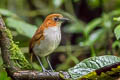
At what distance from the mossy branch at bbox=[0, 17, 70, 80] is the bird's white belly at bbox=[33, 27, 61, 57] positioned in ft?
2.45

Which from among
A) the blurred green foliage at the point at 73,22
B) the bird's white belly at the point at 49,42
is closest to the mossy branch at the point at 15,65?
the bird's white belly at the point at 49,42

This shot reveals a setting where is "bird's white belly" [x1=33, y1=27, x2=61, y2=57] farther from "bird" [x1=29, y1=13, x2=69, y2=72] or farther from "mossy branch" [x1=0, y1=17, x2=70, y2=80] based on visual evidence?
"mossy branch" [x1=0, y1=17, x2=70, y2=80]

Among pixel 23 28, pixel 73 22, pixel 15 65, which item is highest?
pixel 23 28

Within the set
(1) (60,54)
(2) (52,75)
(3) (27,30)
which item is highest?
A: (3) (27,30)

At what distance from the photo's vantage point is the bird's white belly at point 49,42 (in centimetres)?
387

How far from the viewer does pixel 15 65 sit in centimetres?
292

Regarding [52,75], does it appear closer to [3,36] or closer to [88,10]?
[3,36]

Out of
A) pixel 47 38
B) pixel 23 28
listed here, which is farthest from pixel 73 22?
pixel 47 38

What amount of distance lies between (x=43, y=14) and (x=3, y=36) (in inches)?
192

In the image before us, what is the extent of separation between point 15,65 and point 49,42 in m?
1.03

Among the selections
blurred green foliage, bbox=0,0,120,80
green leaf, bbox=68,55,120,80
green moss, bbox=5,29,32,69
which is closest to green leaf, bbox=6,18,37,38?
blurred green foliage, bbox=0,0,120,80

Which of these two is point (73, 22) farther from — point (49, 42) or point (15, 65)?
point (15, 65)

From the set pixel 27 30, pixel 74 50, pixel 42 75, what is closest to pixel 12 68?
pixel 42 75

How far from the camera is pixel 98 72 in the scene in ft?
7.08
